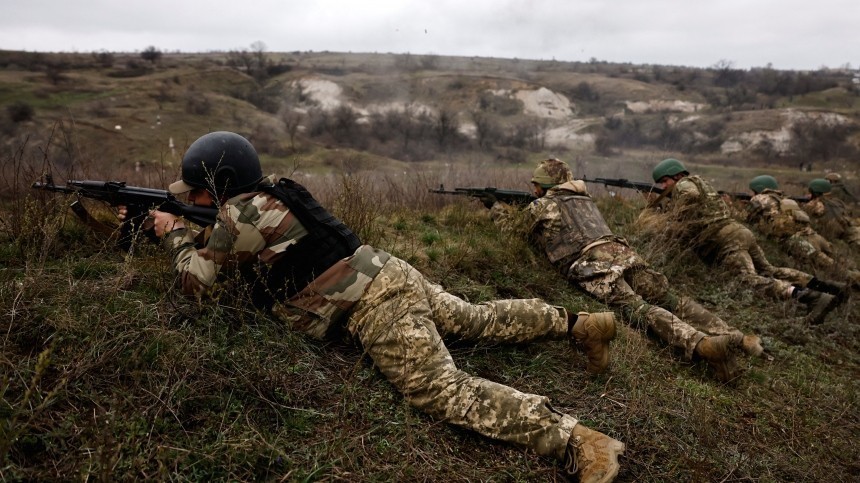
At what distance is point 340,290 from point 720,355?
2884 millimetres

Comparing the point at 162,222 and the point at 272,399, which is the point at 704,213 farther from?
the point at 162,222

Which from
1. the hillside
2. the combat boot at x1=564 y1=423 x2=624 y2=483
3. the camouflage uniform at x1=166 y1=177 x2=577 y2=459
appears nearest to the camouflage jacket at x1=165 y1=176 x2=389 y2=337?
the camouflage uniform at x1=166 y1=177 x2=577 y2=459

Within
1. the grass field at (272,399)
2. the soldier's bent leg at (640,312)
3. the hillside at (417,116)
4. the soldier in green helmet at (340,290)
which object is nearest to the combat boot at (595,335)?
the soldier in green helmet at (340,290)

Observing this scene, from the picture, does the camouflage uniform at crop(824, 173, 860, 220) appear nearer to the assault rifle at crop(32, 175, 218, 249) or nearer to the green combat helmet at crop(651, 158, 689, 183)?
the green combat helmet at crop(651, 158, 689, 183)

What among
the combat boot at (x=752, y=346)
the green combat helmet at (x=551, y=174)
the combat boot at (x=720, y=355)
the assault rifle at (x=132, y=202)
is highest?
the green combat helmet at (x=551, y=174)

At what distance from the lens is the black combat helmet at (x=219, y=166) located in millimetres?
2852

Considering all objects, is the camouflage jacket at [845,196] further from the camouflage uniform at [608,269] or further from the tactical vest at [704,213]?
the camouflage uniform at [608,269]

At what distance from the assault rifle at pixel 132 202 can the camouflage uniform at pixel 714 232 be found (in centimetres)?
535

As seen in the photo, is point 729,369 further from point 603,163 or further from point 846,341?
point 603,163

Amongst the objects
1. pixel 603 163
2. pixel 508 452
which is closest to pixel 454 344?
pixel 508 452

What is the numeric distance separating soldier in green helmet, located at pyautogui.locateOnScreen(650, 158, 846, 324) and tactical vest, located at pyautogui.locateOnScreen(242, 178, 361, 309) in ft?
15.2

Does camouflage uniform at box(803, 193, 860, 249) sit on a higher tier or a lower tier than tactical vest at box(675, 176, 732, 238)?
lower

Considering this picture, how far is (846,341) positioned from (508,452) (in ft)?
15.6

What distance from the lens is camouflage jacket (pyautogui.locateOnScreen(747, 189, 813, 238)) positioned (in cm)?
832
